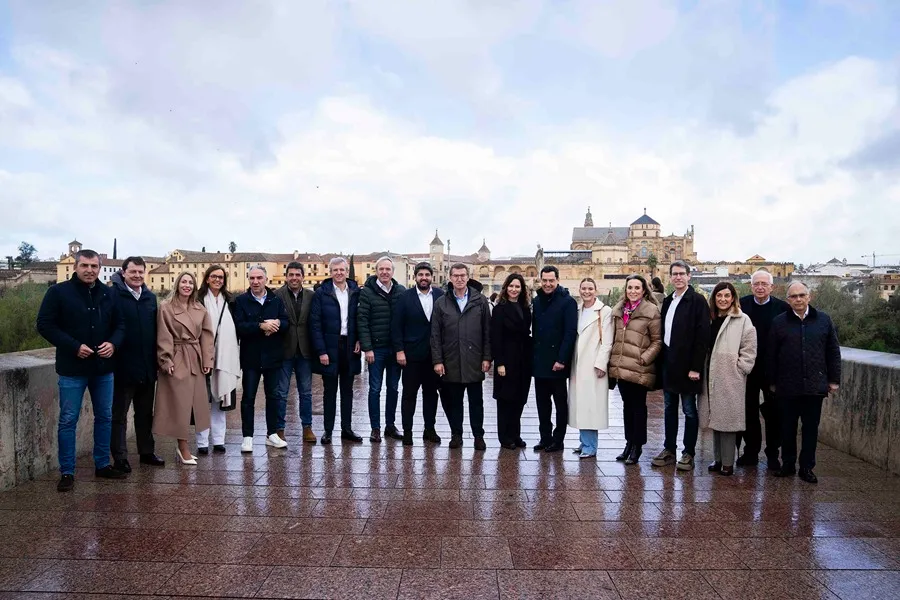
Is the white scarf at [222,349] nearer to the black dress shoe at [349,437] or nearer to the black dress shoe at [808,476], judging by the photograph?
the black dress shoe at [349,437]

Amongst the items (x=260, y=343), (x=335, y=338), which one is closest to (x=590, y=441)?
(x=335, y=338)

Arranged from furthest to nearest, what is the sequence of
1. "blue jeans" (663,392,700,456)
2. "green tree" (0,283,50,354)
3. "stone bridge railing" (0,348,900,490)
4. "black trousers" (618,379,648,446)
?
"green tree" (0,283,50,354) → "black trousers" (618,379,648,446) → "blue jeans" (663,392,700,456) → "stone bridge railing" (0,348,900,490)

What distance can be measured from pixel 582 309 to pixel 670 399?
1.14 m

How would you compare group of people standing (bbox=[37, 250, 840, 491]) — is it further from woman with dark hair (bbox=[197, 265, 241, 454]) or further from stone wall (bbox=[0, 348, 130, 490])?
stone wall (bbox=[0, 348, 130, 490])

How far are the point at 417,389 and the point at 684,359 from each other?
2549 millimetres

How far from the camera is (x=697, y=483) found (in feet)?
16.3

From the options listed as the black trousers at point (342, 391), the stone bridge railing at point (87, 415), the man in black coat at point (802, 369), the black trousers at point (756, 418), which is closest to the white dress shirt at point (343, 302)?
the black trousers at point (342, 391)

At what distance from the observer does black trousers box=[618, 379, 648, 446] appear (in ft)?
18.4

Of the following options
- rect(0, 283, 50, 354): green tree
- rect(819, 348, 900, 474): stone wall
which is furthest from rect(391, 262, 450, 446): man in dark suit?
rect(0, 283, 50, 354): green tree

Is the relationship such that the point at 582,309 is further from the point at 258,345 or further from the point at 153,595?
the point at 153,595

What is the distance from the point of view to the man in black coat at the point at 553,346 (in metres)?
5.90

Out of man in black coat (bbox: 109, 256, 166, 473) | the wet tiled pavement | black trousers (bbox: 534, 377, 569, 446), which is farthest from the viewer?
black trousers (bbox: 534, 377, 569, 446)

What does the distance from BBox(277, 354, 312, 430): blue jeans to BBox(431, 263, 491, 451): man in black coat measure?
1.27m

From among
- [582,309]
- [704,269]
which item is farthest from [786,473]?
[704,269]
